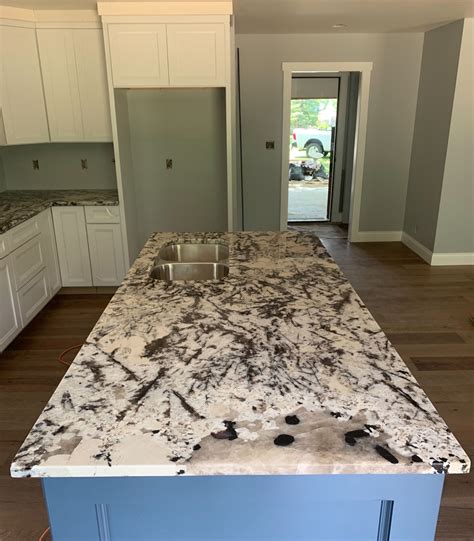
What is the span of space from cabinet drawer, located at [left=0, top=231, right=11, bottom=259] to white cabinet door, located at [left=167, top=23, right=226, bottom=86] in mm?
1694

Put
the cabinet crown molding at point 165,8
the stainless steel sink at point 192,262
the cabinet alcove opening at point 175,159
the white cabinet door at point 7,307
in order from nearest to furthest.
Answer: the stainless steel sink at point 192,262 < the white cabinet door at point 7,307 < the cabinet crown molding at point 165,8 < the cabinet alcove opening at point 175,159

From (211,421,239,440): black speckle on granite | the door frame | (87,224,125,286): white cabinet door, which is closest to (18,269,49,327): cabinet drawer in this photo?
(87,224,125,286): white cabinet door

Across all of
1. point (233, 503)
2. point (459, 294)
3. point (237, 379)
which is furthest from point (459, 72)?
point (233, 503)

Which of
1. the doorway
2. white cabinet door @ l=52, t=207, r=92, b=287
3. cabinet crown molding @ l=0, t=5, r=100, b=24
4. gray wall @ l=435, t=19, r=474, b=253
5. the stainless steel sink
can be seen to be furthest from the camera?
the doorway

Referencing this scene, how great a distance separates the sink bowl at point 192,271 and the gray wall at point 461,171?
10.8 feet

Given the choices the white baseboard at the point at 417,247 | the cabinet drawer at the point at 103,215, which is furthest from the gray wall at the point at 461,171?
the cabinet drawer at the point at 103,215

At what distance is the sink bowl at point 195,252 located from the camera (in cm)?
253

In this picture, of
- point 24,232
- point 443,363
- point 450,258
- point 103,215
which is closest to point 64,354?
point 24,232

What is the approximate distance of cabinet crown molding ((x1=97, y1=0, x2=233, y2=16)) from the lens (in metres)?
3.34

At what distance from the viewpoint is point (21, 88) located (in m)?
3.66

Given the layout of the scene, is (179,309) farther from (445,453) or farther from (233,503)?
(445,453)

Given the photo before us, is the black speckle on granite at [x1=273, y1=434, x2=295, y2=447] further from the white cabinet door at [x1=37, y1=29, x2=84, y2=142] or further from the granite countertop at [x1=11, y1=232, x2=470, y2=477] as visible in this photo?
the white cabinet door at [x1=37, y1=29, x2=84, y2=142]

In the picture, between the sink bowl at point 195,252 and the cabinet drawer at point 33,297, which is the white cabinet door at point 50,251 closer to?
the cabinet drawer at point 33,297

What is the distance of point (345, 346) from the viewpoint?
1423 millimetres
